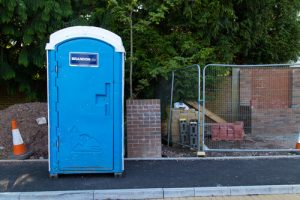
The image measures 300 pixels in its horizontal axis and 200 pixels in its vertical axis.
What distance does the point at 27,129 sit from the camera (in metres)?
8.68

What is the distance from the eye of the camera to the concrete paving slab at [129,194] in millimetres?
5840

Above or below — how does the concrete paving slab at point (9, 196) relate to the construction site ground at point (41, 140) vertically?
below

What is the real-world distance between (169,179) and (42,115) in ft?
13.3

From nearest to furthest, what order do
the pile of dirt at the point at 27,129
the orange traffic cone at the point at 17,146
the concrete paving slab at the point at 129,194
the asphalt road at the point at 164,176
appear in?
1. the concrete paving slab at the point at 129,194
2. the asphalt road at the point at 164,176
3. the orange traffic cone at the point at 17,146
4. the pile of dirt at the point at 27,129

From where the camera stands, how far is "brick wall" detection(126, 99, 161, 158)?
26.5 feet

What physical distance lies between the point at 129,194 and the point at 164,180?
826mm

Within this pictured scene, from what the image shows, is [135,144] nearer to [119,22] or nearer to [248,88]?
[119,22]

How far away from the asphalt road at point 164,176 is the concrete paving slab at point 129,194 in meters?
0.22

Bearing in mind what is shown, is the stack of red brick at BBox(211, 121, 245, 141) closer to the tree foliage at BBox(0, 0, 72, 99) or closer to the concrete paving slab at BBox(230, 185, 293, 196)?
the concrete paving slab at BBox(230, 185, 293, 196)

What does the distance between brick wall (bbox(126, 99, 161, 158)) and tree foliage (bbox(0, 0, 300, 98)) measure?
5.26 feet

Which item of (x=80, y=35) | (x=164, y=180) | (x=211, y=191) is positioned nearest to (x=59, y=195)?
(x=164, y=180)

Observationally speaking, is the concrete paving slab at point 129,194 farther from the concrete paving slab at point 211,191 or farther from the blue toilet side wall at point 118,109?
the blue toilet side wall at point 118,109

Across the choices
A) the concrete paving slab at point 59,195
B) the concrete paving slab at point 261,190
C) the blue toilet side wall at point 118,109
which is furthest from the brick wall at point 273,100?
the concrete paving slab at point 59,195

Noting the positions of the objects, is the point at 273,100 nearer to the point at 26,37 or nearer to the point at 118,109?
the point at 118,109
